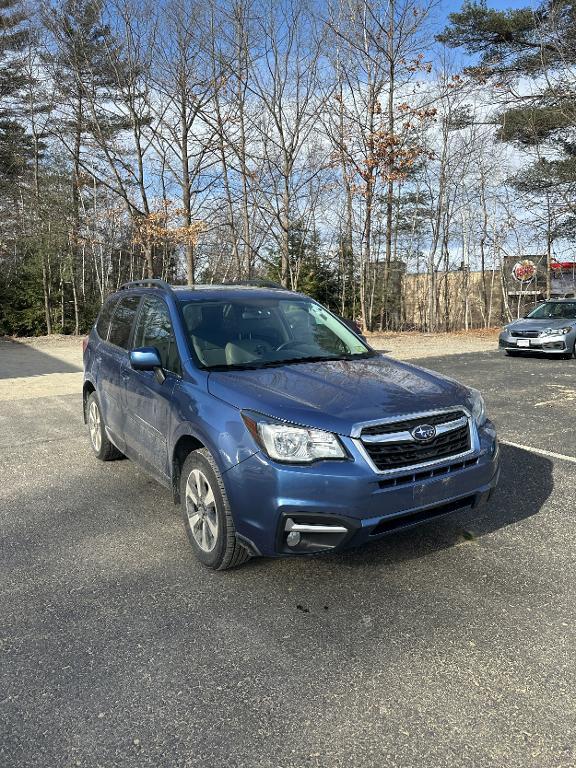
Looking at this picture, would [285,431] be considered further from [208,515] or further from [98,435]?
[98,435]

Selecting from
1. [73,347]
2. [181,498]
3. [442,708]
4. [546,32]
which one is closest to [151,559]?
[181,498]

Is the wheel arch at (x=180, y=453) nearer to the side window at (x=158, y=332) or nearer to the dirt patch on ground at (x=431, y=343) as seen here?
the side window at (x=158, y=332)

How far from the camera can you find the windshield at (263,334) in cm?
389

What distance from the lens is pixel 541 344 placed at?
13.6 meters

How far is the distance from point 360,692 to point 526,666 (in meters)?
0.76

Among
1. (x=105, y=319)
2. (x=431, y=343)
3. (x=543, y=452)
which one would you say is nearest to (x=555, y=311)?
(x=431, y=343)

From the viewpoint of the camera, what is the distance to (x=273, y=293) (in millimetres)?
4707

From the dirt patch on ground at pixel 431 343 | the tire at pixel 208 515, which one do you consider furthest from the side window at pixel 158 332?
the dirt patch on ground at pixel 431 343

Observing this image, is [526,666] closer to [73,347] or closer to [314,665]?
[314,665]

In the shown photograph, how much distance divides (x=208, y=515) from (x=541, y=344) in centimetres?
1228

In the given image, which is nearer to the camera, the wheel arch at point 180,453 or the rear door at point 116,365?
the wheel arch at point 180,453

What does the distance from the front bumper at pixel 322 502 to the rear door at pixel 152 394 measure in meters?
0.92

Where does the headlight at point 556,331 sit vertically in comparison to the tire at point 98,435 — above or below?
above

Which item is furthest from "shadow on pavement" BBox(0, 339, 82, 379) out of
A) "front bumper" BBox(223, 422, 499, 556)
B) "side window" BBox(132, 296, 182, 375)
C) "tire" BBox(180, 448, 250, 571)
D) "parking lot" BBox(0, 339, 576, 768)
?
"front bumper" BBox(223, 422, 499, 556)
